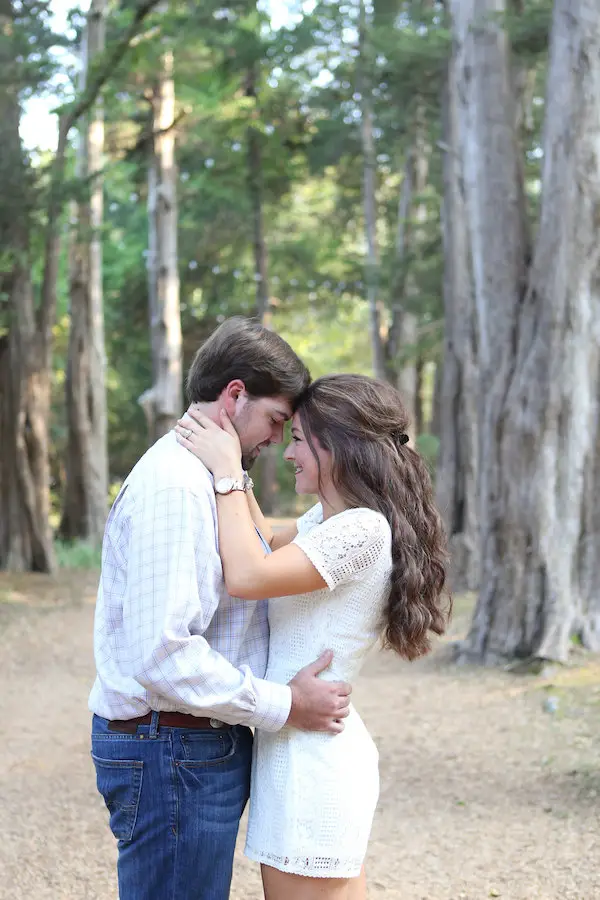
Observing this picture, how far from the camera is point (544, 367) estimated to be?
27.6 feet

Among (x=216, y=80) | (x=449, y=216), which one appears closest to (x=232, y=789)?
(x=449, y=216)

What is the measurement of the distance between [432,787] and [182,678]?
4.02 meters

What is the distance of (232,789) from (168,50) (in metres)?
17.5

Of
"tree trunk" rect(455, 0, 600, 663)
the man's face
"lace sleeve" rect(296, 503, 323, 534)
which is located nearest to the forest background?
"tree trunk" rect(455, 0, 600, 663)

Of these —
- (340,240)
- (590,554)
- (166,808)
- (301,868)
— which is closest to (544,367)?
(590,554)

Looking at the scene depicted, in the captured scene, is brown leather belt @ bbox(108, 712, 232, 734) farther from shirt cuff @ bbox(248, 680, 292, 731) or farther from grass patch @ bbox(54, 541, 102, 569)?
grass patch @ bbox(54, 541, 102, 569)

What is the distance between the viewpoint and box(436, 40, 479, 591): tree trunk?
13289 mm

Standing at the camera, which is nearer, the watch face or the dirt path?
the watch face

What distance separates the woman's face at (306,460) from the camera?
2.67 m

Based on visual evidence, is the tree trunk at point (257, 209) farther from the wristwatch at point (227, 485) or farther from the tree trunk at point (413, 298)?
the wristwatch at point (227, 485)

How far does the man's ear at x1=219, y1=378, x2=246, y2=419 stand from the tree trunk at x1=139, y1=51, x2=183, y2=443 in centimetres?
1564

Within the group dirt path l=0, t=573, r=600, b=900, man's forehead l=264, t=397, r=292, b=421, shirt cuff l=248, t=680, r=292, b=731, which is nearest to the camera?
shirt cuff l=248, t=680, r=292, b=731

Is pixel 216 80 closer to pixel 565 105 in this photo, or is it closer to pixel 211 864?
pixel 565 105

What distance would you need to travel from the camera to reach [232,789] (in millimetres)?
2537
